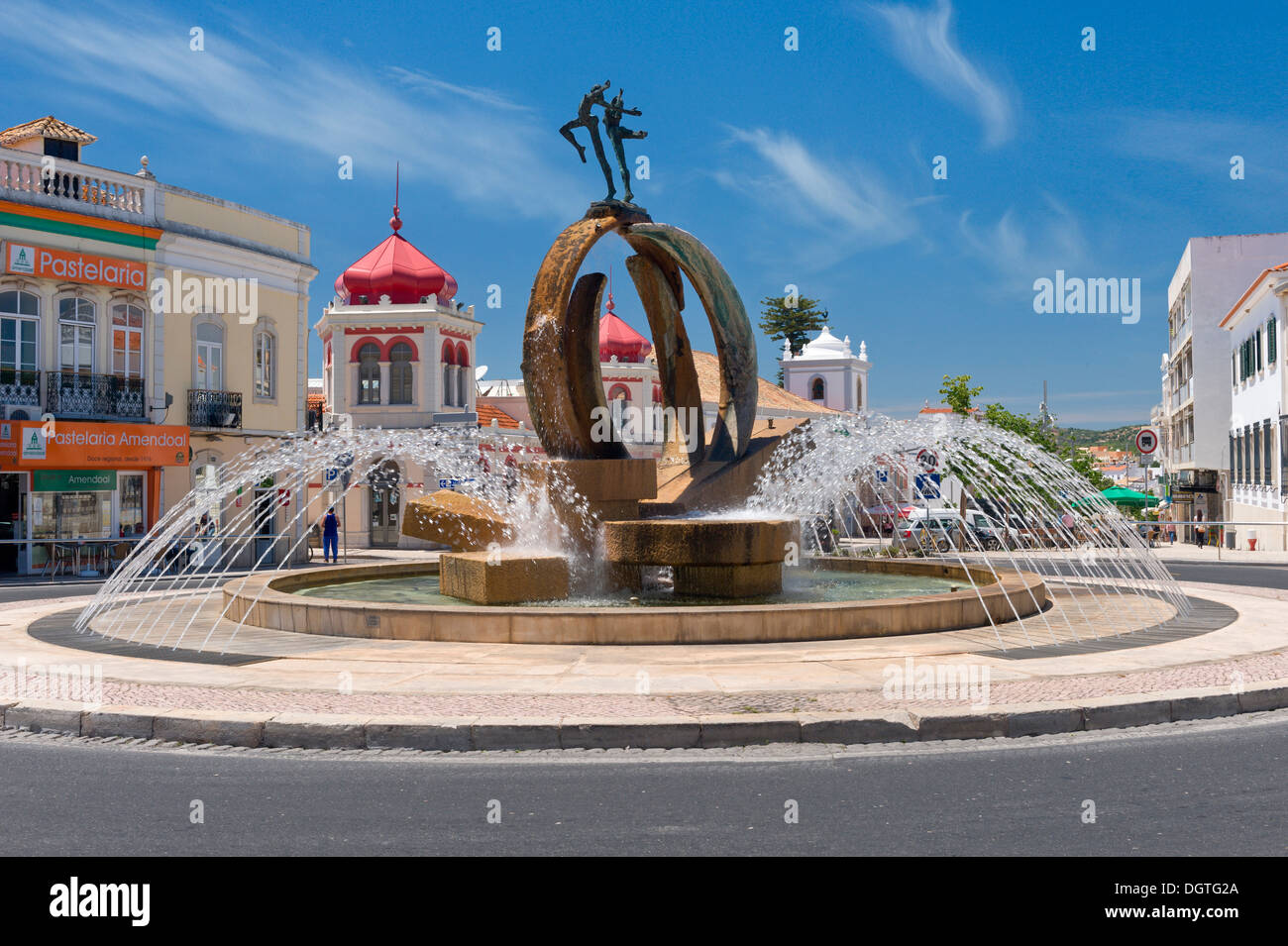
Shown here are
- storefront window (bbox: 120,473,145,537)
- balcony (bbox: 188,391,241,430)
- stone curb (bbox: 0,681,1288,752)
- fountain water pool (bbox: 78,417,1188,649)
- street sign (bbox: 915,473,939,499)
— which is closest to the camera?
stone curb (bbox: 0,681,1288,752)

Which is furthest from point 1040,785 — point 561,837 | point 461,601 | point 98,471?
point 98,471

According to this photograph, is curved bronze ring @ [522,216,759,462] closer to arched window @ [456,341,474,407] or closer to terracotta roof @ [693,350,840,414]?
arched window @ [456,341,474,407]

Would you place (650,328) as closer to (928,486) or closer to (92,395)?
(928,486)

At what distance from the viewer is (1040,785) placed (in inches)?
262

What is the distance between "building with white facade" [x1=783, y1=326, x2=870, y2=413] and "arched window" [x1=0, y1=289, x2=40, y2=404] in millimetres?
56803

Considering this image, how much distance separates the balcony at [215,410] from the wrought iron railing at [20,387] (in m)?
4.22

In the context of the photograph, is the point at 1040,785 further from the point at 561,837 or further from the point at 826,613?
the point at 826,613

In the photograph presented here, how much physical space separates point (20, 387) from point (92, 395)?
5.60ft

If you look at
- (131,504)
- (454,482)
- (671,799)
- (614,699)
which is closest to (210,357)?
(131,504)

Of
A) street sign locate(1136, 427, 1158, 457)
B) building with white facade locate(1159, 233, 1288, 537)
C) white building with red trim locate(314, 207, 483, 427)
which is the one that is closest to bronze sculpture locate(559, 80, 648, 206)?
street sign locate(1136, 427, 1158, 457)

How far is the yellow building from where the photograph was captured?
26.7 meters

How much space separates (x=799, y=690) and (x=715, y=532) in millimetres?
4705

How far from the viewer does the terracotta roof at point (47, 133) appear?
2928 centimetres
